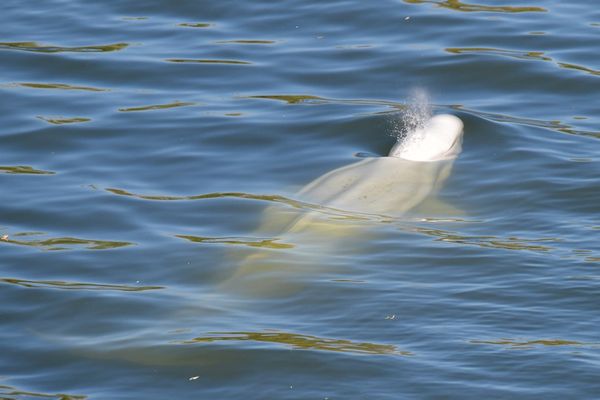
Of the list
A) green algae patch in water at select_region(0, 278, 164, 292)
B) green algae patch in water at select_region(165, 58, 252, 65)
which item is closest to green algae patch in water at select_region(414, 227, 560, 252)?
green algae patch in water at select_region(0, 278, 164, 292)

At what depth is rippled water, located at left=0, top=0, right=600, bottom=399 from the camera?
687 cm

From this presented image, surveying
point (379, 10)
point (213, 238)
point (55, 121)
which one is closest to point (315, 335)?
point (213, 238)

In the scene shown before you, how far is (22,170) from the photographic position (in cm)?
1017

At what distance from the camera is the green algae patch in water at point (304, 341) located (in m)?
6.94

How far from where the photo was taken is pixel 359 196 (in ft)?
31.2

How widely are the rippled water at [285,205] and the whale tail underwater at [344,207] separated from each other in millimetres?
41

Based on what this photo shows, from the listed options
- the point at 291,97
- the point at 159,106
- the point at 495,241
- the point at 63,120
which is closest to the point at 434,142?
the point at 291,97

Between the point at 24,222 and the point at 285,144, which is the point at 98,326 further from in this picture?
the point at 285,144

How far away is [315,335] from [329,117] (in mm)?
4408

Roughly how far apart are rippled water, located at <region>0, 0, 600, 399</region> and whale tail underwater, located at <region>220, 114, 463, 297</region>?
0.04 meters

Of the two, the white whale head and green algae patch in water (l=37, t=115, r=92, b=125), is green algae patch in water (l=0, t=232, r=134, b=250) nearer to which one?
green algae patch in water (l=37, t=115, r=92, b=125)

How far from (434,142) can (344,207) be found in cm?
156

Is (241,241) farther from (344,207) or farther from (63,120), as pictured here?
(63,120)

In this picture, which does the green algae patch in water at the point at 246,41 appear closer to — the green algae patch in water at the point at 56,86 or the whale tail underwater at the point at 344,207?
the green algae patch in water at the point at 56,86
